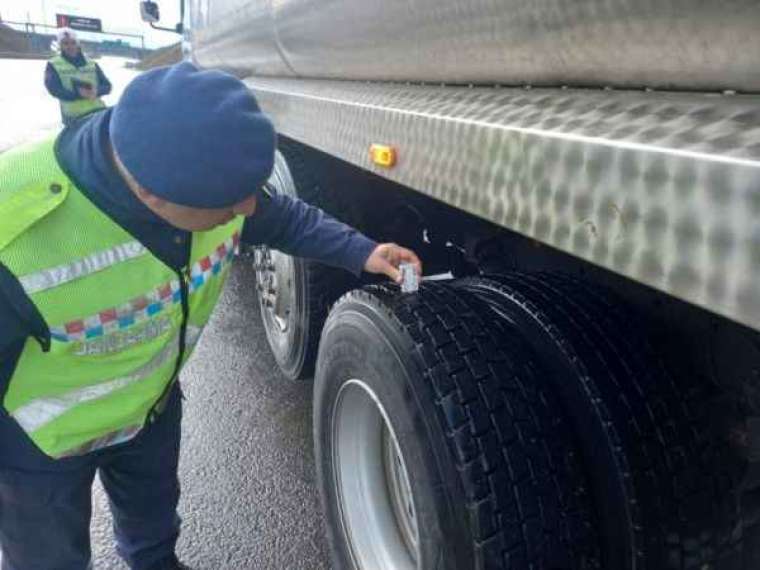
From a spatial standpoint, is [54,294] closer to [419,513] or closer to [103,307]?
[103,307]

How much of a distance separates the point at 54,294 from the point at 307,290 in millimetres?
1350

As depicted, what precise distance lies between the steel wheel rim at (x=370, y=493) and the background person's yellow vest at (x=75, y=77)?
8.05m

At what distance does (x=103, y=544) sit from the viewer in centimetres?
257

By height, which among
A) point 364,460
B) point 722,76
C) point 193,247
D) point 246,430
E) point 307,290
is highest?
point 722,76

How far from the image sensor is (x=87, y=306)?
157cm

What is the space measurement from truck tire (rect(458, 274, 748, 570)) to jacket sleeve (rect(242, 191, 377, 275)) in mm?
744

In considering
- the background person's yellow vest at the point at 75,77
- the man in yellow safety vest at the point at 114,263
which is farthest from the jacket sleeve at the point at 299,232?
the background person's yellow vest at the point at 75,77

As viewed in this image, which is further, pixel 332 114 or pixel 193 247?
pixel 332 114

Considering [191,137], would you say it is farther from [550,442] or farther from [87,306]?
[550,442]

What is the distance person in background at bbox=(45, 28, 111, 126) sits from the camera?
8.99m

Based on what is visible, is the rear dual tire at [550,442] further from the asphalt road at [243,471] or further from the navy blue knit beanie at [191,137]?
the asphalt road at [243,471]

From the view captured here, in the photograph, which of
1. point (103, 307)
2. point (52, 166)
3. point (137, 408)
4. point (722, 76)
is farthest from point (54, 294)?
point (722, 76)

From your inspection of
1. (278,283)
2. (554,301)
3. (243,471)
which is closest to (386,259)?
(554,301)

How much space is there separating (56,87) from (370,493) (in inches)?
341
